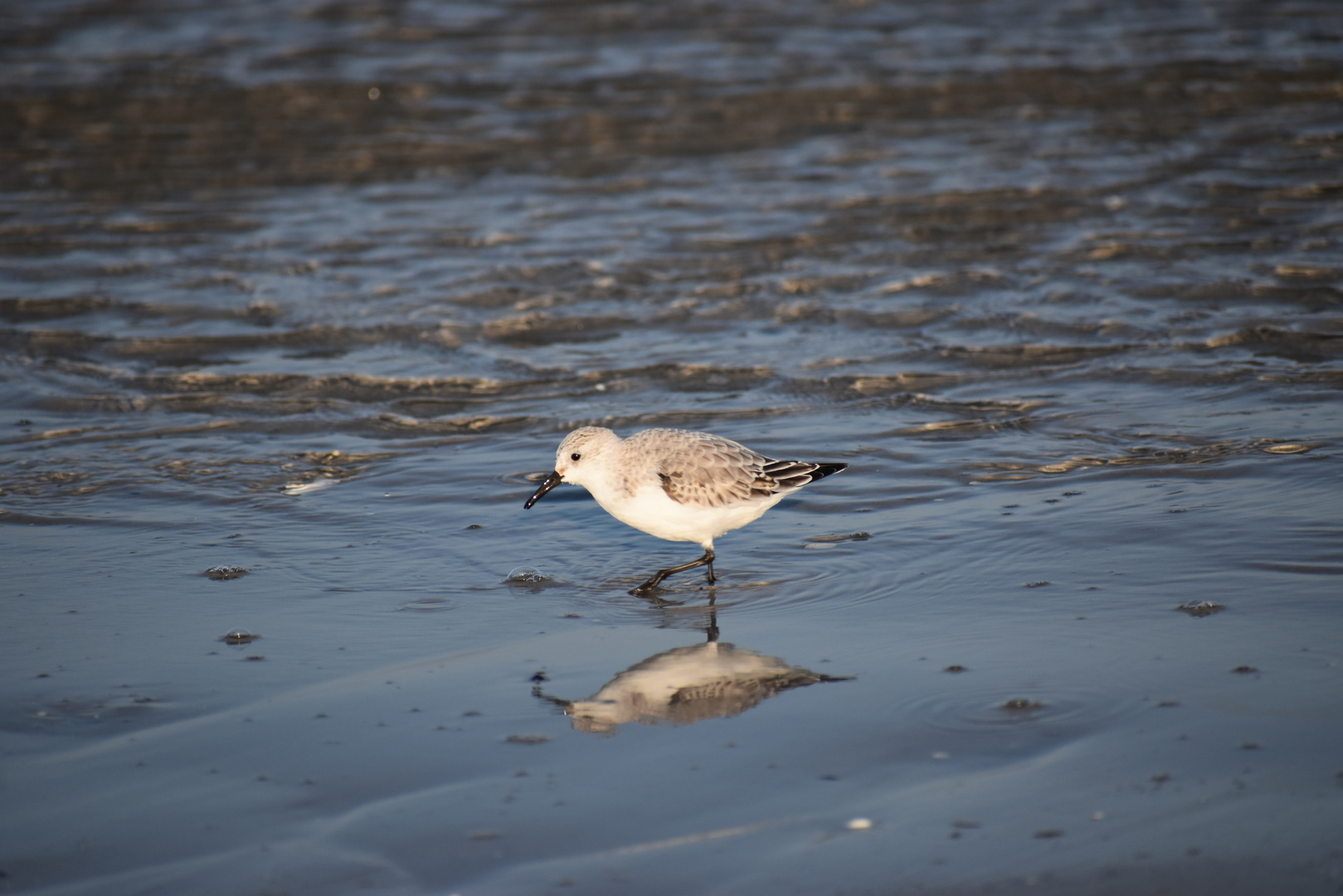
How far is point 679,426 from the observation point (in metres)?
8.54

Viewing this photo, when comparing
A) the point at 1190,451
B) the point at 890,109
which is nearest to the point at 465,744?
the point at 1190,451

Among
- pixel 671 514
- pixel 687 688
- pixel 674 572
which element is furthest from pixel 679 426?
pixel 687 688

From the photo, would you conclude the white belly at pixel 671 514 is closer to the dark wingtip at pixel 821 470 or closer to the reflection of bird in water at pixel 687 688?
the dark wingtip at pixel 821 470

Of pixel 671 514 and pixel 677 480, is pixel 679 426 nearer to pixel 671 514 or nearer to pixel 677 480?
pixel 677 480

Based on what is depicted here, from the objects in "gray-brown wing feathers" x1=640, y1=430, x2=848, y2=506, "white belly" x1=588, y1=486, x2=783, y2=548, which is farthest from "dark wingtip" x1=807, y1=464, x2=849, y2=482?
"white belly" x1=588, y1=486, x2=783, y2=548

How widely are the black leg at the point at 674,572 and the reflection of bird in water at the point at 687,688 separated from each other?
80cm

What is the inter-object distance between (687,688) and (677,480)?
1373mm

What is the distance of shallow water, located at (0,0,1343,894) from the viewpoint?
4020 millimetres

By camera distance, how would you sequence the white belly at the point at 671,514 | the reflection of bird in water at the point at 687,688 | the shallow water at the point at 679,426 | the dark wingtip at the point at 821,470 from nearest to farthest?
the shallow water at the point at 679,426 → the reflection of bird in water at the point at 687,688 → the white belly at the point at 671,514 → the dark wingtip at the point at 821,470

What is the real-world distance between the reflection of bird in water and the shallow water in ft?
0.09

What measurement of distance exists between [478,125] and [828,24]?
673cm

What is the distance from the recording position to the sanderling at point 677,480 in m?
6.09

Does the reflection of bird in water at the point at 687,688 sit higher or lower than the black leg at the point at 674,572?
lower

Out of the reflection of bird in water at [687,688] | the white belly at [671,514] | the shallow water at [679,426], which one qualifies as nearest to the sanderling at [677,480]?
the white belly at [671,514]
